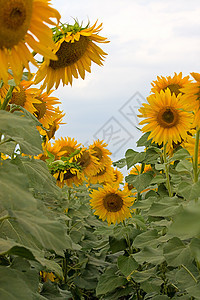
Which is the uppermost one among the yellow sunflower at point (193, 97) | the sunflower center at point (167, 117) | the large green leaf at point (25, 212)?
the sunflower center at point (167, 117)

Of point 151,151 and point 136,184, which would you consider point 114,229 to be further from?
point 151,151

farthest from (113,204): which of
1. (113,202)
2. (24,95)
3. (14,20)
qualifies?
(14,20)

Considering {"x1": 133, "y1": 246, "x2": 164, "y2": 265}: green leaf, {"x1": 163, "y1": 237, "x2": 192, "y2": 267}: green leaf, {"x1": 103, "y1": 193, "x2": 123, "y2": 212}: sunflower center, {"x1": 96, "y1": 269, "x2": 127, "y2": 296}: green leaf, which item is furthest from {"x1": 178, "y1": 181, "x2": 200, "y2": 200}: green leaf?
{"x1": 103, "y1": 193, "x2": 123, "y2": 212}: sunflower center

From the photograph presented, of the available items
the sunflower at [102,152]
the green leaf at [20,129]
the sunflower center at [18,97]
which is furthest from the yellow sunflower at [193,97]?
the sunflower at [102,152]

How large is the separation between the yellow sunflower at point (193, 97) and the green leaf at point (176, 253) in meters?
0.45

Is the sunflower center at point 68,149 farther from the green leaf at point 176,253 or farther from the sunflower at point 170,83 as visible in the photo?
the green leaf at point 176,253

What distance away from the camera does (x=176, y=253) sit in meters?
1.45

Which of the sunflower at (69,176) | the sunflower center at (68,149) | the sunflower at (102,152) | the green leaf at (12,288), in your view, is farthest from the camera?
the sunflower at (102,152)

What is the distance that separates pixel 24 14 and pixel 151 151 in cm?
144

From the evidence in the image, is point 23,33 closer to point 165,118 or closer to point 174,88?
point 165,118

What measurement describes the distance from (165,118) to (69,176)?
951 mm

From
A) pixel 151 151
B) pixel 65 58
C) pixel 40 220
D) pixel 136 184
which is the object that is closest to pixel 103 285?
pixel 136 184

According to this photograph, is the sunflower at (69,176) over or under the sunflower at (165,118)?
under

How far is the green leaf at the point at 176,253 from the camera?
142cm
